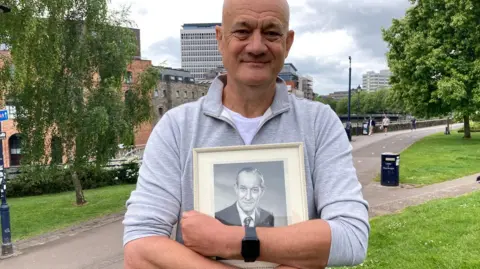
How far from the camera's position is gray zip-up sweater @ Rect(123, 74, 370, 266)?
1.57 metres

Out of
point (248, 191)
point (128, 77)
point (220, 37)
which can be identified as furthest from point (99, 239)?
point (248, 191)

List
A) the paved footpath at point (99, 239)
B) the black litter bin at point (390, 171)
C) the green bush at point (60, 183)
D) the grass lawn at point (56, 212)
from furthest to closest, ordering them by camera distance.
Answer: the green bush at point (60, 183) < the black litter bin at point (390, 171) < the grass lawn at point (56, 212) < the paved footpath at point (99, 239)

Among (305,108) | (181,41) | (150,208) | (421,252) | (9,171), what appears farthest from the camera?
(181,41)

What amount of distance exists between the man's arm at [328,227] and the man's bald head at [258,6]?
0.47 m

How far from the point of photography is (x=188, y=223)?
1458mm

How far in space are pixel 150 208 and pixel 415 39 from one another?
29070 mm

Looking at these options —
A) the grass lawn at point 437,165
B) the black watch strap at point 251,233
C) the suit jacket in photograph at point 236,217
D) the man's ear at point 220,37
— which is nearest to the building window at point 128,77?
the grass lawn at point 437,165

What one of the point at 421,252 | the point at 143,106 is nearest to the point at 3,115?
the point at 143,106

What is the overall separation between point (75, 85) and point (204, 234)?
44.6ft

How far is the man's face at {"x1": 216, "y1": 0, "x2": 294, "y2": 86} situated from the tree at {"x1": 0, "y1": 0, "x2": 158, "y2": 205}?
1225cm

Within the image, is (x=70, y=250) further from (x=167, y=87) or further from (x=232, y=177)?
(x=167, y=87)

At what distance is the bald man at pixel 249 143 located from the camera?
145 cm

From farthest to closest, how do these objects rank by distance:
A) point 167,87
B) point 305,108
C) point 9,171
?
point 167,87
point 9,171
point 305,108

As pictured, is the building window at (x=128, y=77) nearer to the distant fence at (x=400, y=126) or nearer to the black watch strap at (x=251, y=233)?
the black watch strap at (x=251, y=233)
